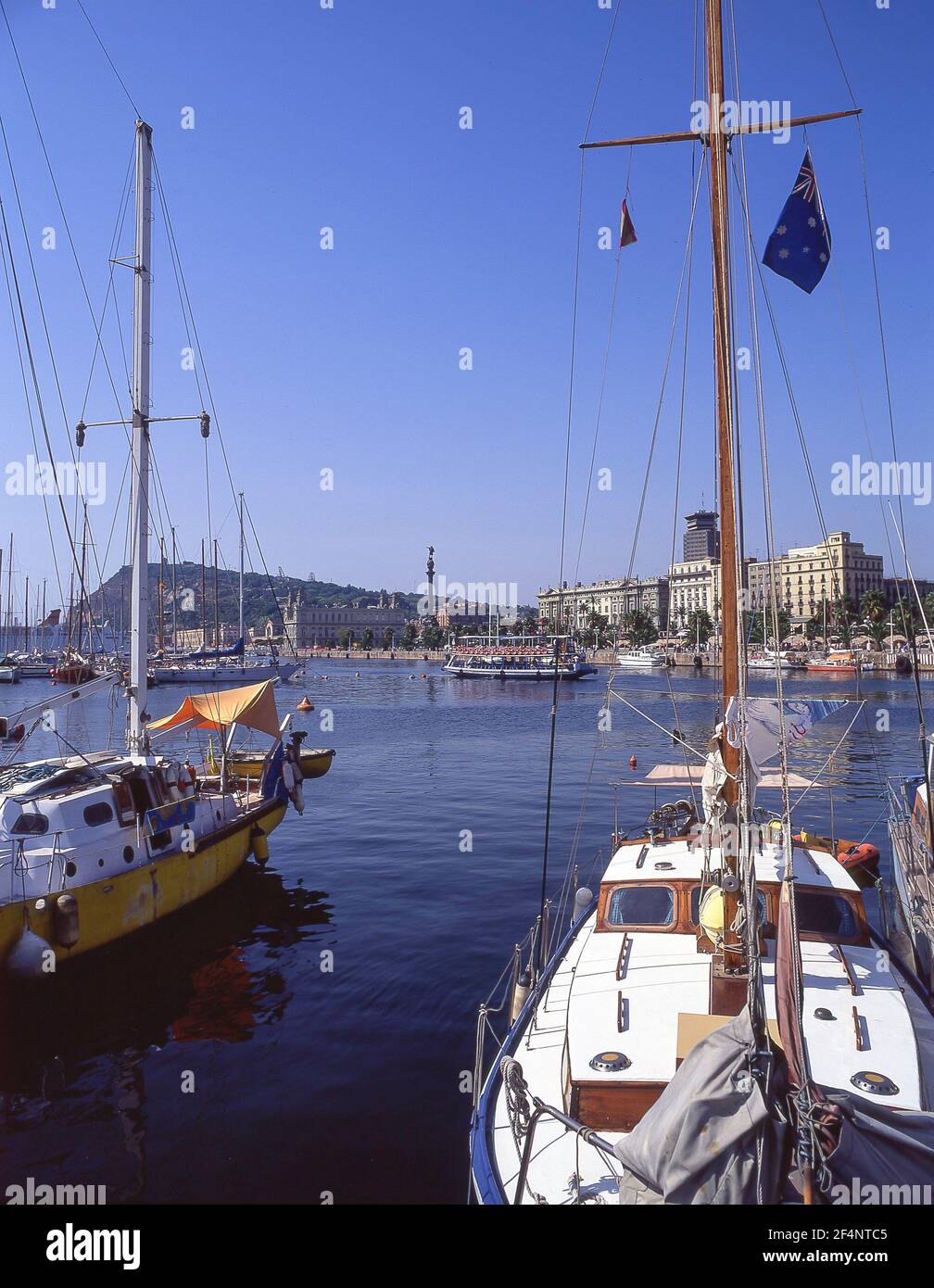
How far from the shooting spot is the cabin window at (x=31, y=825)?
1605cm

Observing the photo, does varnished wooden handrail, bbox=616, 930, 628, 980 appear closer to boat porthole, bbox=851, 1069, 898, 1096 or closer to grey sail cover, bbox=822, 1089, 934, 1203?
boat porthole, bbox=851, 1069, 898, 1096

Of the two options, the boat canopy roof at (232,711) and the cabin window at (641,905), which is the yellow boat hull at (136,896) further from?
the cabin window at (641,905)

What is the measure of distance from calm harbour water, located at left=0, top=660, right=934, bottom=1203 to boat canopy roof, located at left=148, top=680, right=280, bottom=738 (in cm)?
438

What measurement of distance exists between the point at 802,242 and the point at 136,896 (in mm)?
17202

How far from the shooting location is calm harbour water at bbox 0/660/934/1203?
11.1 m

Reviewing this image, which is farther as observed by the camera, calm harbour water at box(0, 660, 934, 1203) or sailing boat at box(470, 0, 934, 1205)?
calm harbour water at box(0, 660, 934, 1203)

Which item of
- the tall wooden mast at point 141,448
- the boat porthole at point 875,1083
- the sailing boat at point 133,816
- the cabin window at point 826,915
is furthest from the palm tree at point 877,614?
the boat porthole at point 875,1083

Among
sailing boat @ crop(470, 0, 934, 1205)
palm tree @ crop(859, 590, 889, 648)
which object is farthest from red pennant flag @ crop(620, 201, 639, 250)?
palm tree @ crop(859, 590, 889, 648)

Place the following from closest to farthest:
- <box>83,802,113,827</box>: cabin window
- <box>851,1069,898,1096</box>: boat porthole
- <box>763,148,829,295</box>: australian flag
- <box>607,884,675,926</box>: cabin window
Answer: <box>851,1069,898,1096</box>: boat porthole < <box>607,884,675,926</box>: cabin window < <box>763,148,829,295</box>: australian flag < <box>83,802,113,827</box>: cabin window

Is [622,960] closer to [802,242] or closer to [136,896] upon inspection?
[802,242]

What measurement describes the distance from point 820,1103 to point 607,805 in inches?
1156
